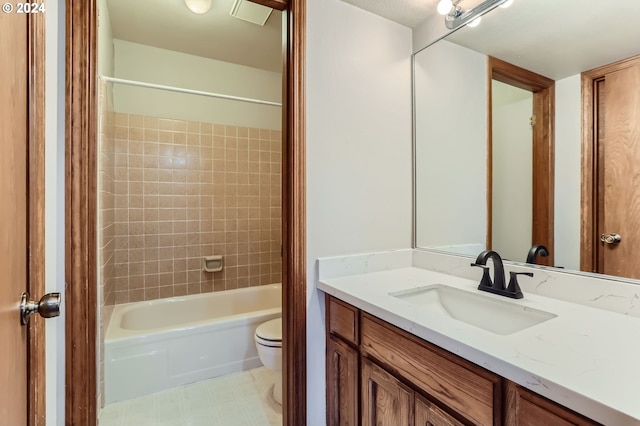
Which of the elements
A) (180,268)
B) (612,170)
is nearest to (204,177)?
(180,268)

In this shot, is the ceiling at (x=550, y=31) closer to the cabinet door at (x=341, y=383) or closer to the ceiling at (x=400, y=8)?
the ceiling at (x=400, y=8)

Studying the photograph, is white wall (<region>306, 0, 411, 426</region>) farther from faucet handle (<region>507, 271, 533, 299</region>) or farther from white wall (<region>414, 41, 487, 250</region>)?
faucet handle (<region>507, 271, 533, 299</region>)

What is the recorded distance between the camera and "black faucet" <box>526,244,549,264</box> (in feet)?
3.86

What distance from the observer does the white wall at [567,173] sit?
1087 mm

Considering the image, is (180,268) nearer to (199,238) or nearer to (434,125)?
(199,238)

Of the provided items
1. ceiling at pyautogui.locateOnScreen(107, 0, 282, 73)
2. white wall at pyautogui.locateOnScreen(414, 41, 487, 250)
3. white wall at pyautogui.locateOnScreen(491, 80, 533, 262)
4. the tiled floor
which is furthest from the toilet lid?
ceiling at pyautogui.locateOnScreen(107, 0, 282, 73)

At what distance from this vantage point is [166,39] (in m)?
2.32

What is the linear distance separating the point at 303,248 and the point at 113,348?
147 centimetres

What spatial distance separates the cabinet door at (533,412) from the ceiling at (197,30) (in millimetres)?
2306

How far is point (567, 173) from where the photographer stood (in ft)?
3.66

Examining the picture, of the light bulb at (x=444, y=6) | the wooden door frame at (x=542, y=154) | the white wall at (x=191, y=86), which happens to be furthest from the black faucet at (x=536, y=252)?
the white wall at (x=191, y=86)

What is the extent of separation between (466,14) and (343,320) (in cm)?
152

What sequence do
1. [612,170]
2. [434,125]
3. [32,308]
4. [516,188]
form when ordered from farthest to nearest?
[434,125]
[516,188]
[612,170]
[32,308]

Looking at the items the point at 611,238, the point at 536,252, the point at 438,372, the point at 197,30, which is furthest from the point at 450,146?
the point at 197,30
